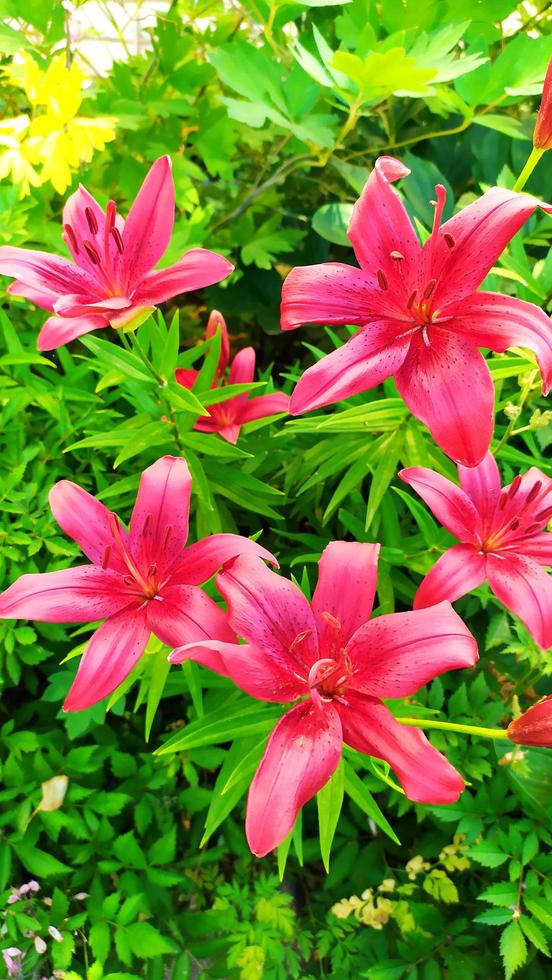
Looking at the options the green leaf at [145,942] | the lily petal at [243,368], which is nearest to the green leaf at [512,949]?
the green leaf at [145,942]

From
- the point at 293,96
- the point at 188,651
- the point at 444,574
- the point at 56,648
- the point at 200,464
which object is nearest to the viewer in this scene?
the point at 188,651

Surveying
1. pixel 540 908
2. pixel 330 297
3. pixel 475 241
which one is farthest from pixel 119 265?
pixel 540 908

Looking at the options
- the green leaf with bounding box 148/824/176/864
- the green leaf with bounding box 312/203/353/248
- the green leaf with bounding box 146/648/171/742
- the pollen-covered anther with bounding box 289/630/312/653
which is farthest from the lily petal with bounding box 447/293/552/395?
the green leaf with bounding box 148/824/176/864

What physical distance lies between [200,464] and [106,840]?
1.78 feet

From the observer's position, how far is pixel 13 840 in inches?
37.1

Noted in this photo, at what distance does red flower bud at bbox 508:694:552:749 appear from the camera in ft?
1.72

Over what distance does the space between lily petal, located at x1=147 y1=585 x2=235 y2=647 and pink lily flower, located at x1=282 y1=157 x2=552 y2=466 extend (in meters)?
0.18

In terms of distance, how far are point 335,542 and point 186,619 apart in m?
0.13

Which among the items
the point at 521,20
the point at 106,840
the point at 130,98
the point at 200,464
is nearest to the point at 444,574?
the point at 200,464

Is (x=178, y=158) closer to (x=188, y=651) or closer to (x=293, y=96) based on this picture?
(x=293, y=96)

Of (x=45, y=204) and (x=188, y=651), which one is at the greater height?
(x=45, y=204)

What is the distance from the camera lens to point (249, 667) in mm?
510

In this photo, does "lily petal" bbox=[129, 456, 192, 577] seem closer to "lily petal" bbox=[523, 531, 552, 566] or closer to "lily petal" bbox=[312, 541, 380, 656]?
"lily petal" bbox=[312, 541, 380, 656]

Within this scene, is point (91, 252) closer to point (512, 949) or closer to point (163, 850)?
point (163, 850)
